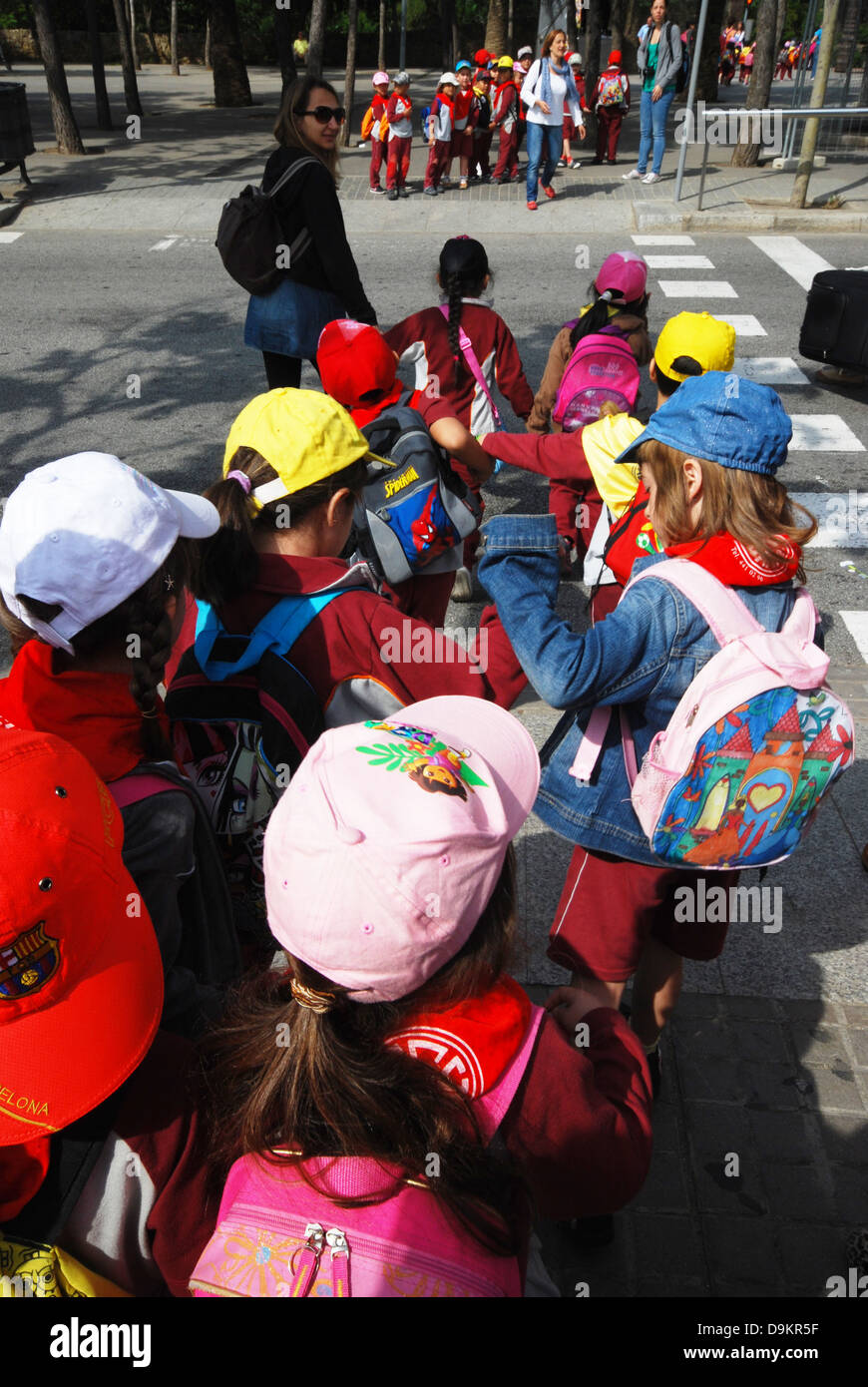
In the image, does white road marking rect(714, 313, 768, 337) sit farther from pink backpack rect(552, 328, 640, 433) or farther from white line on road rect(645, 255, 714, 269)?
pink backpack rect(552, 328, 640, 433)

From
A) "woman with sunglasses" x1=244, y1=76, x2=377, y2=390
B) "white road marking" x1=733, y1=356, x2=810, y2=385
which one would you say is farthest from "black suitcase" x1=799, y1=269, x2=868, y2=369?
"woman with sunglasses" x1=244, y1=76, x2=377, y2=390

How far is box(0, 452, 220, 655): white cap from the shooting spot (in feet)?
6.07

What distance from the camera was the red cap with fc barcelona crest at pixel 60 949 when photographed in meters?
1.35

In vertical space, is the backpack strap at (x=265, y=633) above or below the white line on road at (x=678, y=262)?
above

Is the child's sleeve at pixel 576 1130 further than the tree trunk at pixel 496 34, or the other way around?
the tree trunk at pixel 496 34

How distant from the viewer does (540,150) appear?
13.8 m

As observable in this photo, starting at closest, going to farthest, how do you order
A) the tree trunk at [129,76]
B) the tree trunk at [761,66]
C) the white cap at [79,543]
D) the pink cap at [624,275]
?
the white cap at [79,543] < the pink cap at [624,275] < the tree trunk at [761,66] < the tree trunk at [129,76]

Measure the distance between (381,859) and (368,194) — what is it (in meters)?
15.4

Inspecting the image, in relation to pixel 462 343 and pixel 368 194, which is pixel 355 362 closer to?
pixel 462 343

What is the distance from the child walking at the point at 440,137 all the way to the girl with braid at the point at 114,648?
47.8 ft

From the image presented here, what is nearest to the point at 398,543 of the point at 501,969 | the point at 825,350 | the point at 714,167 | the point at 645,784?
the point at 645,784

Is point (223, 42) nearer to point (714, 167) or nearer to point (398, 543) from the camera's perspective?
point (714, 167)

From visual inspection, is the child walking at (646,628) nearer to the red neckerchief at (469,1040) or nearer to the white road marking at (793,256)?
the red neckerchief at (469,1040)

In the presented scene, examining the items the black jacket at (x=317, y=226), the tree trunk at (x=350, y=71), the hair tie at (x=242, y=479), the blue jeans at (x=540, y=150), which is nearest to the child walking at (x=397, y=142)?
the blue jeans at (x=540, y=150)
